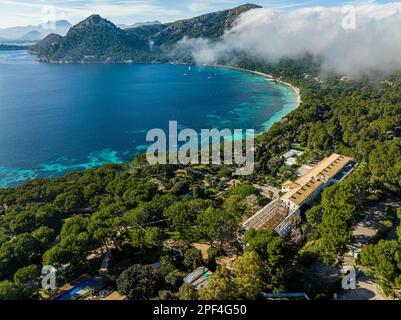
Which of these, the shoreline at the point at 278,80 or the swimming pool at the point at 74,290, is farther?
the shoreline at the point at 278,80

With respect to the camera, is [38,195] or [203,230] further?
[38,195]

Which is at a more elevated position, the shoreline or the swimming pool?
the shoreline

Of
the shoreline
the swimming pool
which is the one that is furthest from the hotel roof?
the shoreline

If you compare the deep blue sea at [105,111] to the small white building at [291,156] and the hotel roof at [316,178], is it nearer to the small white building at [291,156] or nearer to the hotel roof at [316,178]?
the small white building at [291,156]

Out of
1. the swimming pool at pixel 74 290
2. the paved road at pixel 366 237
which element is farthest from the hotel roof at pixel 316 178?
the swimming pool at pixel 74 290

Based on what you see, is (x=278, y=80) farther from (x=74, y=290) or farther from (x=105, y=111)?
(x=74, y=290)

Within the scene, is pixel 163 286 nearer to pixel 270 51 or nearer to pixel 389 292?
pixel 389 292

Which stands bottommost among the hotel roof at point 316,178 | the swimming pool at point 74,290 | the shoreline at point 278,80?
the swimming pool at point 74,290

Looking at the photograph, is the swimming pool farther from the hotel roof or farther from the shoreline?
the shoreline
